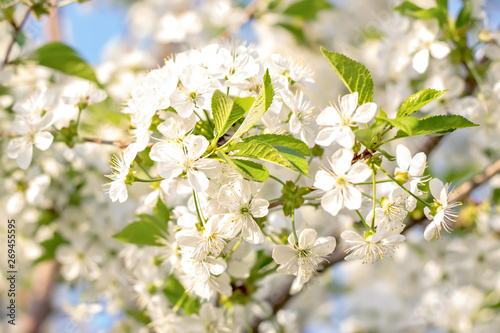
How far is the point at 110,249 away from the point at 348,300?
1764 millimetres

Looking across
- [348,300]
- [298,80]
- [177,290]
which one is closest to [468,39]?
[298,80]

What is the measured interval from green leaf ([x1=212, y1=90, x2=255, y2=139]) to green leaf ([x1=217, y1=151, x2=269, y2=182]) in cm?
6

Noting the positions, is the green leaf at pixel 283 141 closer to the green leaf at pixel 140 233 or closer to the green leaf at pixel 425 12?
the green leaf at pixel 140 233

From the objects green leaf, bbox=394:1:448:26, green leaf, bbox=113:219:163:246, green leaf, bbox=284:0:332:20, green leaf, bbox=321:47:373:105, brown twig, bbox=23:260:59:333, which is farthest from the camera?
brown twig, bbox=23:260:59:333

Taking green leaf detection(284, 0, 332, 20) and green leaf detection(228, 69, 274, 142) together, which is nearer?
green leaf detection(228, 69, 274, 142)

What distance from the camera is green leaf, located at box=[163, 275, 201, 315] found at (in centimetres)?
112

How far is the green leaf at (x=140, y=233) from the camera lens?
3.61 feet

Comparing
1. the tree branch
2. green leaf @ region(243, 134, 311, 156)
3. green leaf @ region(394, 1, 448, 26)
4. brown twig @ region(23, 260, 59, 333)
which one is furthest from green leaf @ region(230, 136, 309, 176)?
brown twig @ region(23, 260, 59, 333)

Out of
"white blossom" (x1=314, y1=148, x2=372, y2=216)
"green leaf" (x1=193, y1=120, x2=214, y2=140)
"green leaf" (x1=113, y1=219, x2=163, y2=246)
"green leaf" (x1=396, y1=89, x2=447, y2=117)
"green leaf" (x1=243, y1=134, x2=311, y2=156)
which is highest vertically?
"green leaf" (x1=396, y1=89, x2=447, y2=117)

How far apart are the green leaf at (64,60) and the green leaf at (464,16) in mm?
1159

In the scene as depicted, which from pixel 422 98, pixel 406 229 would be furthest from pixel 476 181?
pixel 422 98

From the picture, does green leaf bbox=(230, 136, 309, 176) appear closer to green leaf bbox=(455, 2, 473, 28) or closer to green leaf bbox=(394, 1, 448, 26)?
green leaf bbox=(394, 1, 448, 26)

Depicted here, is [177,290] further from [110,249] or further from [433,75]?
[433,75]

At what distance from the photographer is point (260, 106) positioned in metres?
0.80
